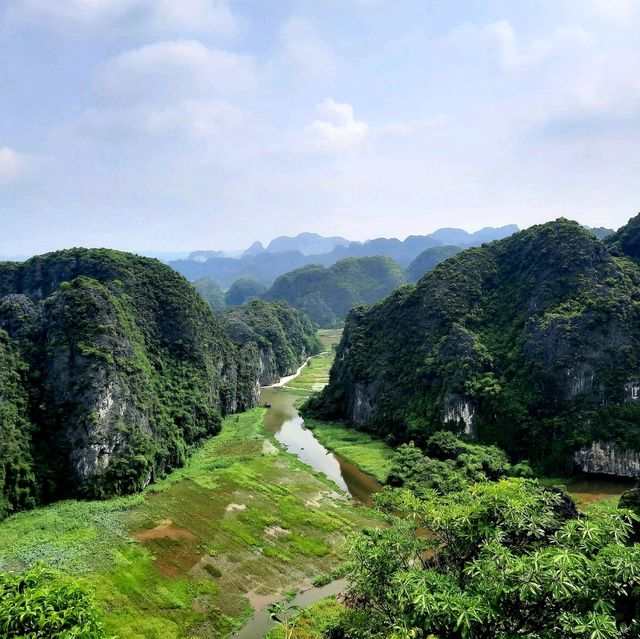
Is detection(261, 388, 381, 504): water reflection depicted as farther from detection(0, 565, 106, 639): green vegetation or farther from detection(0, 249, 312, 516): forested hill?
detection(0, 565, 106, 639): green vegetation

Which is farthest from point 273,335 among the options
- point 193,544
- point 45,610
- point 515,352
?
point 45,610

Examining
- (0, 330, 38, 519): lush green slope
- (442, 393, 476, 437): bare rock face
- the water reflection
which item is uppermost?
(0, 330, 38, 519): lush green slope

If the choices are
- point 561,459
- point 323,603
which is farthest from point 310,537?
point 561,459

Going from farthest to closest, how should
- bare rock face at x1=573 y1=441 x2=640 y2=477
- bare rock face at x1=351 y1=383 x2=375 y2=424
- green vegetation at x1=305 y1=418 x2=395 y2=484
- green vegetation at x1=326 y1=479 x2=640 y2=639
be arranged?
bare rock face at x1=351 y1=383 x2=375 y2=424 < green vegetation at x1=305 y1=418 x2=395 y2=484 < bare rock face at x1=573 y1=441 x2=640 y2=477 < green vegetation at x1=326 y1=479 x2=640 y2=639

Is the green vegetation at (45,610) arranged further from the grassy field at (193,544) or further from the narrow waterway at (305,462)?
the narrow waterway at (305,462)

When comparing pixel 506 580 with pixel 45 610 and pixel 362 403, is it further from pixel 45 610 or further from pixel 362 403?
pixel 362 403

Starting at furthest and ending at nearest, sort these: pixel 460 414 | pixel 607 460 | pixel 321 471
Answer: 1. pixel 460 414
2. pixel 321 471
3. pixel 607 460

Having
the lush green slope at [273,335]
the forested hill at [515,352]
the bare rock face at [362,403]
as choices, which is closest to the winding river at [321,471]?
the forested hill at [515,352]

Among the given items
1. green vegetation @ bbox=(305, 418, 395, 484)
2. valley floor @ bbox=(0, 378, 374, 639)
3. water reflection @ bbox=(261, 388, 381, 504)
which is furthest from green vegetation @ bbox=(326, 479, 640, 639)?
green vegetation @ bbox=(305, 418, 395, 484)
